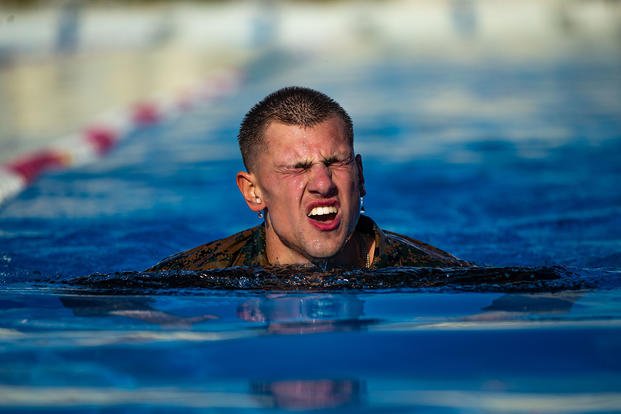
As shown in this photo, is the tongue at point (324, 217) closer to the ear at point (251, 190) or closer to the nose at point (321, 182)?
the nose at point (321, 182)

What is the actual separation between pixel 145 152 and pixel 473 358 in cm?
743

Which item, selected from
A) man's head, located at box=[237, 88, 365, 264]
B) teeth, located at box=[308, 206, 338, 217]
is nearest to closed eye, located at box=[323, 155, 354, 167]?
man's head, located at box=[237, 88, 365, 264]

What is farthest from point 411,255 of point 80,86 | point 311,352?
point 80,86

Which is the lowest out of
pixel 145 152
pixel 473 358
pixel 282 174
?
pixel 473 358

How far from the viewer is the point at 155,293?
12.0ft

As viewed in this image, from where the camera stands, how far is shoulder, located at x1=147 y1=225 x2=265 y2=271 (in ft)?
12.6

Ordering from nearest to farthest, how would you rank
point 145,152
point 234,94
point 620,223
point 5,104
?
1. point 620,223
2. point 145,152
3. point 5,104
4. point 234,94

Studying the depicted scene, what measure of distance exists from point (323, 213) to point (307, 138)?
0.26 meters

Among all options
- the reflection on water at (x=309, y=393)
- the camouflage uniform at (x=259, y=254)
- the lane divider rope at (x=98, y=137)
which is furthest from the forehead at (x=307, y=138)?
the lane divider rope at (x=98, y=137)

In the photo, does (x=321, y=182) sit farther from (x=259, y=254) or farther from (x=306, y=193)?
(x=259, y=254)

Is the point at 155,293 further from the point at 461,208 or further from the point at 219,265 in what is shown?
the point at 461,208

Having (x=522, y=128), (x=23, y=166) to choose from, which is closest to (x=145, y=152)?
(x=23, y=166)

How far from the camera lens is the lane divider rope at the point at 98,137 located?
8.19 m

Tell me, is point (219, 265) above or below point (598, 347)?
above
